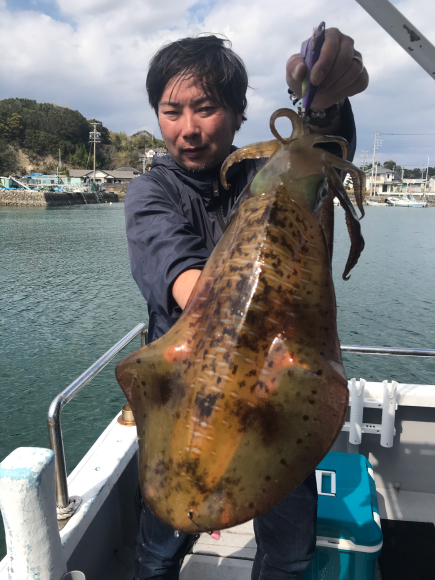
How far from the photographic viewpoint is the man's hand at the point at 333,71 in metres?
1.43

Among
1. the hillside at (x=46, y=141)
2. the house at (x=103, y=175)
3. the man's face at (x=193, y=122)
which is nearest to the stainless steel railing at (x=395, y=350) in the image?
the man's face at (x=193, y=122)

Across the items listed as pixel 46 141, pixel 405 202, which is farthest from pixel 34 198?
pixel 405 202

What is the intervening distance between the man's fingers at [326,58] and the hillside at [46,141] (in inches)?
4747

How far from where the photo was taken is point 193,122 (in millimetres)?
1945

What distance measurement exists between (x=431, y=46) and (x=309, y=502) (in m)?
2.12

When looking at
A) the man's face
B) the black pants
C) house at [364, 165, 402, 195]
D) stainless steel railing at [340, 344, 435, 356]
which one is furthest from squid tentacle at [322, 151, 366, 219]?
house at [364, 165, 402, 195]

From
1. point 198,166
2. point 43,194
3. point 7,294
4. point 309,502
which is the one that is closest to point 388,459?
point 309,502

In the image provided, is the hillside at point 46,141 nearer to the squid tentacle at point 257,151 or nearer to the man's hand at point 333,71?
Result: the man's hand at point 333,71

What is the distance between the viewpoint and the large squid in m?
1.02

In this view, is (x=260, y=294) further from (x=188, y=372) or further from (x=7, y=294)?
(x=7, y=294)

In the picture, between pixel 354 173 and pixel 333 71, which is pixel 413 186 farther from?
pixel 354 173

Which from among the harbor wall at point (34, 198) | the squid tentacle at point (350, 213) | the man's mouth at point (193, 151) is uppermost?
the harbor wall at point (34, 198)

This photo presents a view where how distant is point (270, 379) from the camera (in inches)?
40.8

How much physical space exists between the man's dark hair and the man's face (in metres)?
0.04
